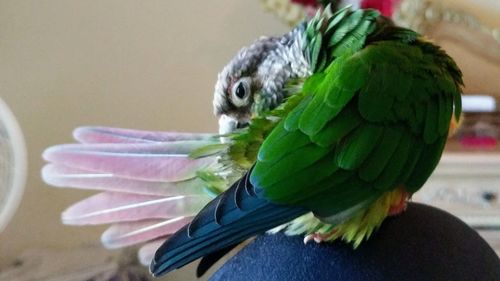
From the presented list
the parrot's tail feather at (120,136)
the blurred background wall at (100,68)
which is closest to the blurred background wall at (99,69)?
the blurred background wall at (100,68)

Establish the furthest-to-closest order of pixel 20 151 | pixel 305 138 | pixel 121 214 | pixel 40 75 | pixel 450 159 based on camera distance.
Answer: pixel 40 75
pixel 450 159
pixel 20 151
pixel 121 214
pixel 305 138

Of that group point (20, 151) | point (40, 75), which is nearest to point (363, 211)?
point (20, 151)

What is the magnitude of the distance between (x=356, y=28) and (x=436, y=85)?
2.9 inches

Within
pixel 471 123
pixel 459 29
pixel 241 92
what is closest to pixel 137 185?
pixel 241 92

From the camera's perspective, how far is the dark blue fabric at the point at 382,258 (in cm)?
52

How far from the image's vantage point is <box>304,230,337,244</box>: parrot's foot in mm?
517

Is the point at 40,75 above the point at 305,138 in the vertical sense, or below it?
below

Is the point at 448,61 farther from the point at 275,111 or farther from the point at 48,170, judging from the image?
the point at 48,170

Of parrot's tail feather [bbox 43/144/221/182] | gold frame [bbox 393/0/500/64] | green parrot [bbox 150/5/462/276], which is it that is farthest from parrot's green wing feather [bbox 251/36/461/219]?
gold frame [bbox 393/0/500/64]

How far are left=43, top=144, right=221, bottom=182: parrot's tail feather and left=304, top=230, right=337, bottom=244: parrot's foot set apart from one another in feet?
0.33

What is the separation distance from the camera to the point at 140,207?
571 mm

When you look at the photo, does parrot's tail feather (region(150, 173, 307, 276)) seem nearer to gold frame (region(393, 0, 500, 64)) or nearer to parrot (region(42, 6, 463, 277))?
parrot (region(42, 6, 463, 277))

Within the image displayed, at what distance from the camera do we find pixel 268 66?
1.72 ft

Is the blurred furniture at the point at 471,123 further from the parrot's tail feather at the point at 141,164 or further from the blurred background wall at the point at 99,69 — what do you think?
the parrot's tail feather at the point at 141,164
